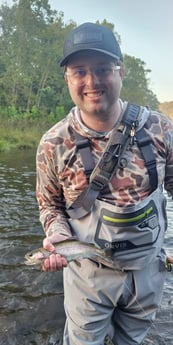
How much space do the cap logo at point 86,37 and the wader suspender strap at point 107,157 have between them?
519mm

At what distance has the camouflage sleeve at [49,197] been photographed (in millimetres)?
2569

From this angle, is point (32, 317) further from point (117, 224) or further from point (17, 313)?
point (117, 224)

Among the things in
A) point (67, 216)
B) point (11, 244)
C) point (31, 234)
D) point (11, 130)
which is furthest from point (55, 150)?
point (11, 130)

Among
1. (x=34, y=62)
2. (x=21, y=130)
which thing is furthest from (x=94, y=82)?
(x=34, y=62)

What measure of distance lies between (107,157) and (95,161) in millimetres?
117

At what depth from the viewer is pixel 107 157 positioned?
2408 millimetres

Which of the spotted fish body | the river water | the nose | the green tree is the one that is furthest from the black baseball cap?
the green tree

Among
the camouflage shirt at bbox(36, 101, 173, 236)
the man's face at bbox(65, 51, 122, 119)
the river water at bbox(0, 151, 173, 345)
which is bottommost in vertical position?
the river water at bbox(0, 151, 173, 345)

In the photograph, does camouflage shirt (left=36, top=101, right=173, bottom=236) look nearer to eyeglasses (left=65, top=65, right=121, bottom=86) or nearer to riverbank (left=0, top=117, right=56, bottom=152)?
eyeglasses (left=65, top=65, right=121, bottom=86)

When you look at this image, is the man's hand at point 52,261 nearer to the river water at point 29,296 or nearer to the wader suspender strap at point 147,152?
the wader suspender strap at point 147,152

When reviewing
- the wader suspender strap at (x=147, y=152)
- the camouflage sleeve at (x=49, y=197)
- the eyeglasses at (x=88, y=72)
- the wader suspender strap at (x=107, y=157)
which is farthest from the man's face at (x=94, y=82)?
the camouflage sleeve at (x=49, y=197)

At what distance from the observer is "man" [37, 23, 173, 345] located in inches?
94.8

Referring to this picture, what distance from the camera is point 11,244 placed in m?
6.92

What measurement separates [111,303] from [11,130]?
24815mm
